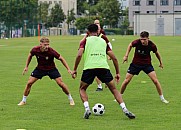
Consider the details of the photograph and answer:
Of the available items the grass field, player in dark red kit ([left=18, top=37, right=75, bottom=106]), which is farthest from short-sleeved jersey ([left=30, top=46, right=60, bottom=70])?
the grass field

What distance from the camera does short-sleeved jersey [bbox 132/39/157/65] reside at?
13516 millimetres

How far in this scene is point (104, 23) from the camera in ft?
440

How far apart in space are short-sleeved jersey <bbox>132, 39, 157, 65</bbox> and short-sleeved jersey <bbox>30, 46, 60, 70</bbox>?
201 cm

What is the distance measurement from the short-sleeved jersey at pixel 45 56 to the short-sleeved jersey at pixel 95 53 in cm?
192

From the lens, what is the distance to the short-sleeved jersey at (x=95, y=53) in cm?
1110

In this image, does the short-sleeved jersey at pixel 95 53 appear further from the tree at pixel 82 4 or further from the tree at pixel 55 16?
the tree at pixel 82 4

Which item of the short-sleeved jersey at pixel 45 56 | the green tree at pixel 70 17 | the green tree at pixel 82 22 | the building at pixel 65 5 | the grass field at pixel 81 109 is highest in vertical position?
the building at pixel 65 5

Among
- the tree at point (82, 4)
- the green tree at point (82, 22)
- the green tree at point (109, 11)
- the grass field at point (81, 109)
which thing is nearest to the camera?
the grass field at point (81, 109)

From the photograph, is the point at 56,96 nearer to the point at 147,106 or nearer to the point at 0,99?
the point at 0,99

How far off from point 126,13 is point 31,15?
52287mm

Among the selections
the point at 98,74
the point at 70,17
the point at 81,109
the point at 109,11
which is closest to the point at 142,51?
the point at 81,109

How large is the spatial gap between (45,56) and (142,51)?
95.6 inches

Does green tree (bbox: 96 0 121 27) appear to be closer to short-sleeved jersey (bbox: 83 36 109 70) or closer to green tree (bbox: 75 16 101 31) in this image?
green tree (bbox: 75 16 101 31)

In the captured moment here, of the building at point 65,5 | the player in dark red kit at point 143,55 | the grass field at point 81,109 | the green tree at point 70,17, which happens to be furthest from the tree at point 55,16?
the player in dark red kit at point 143,55
